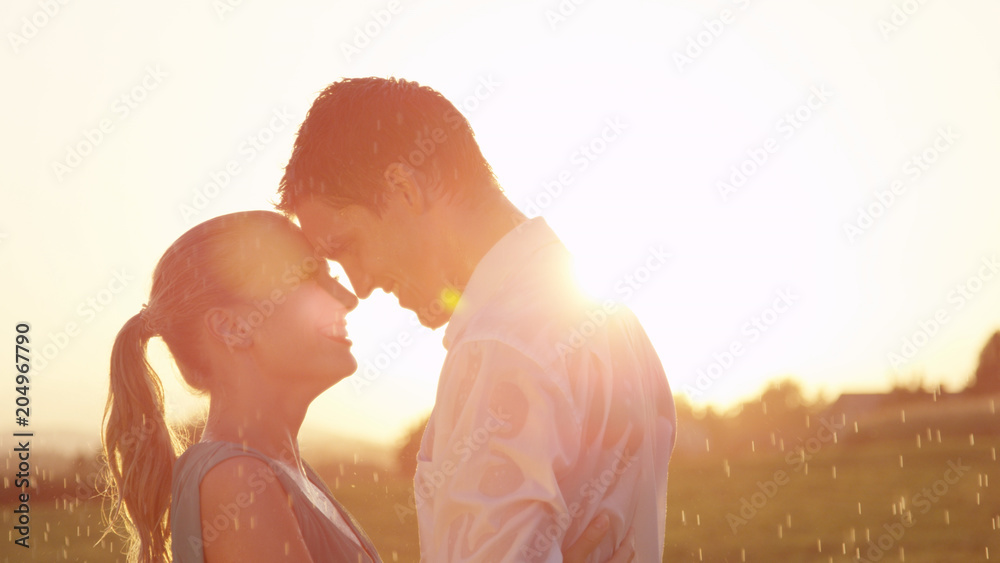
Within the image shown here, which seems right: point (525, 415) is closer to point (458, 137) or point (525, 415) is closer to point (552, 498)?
point (552, 498)

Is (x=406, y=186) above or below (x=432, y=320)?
above

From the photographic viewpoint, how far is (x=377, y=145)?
8.91 ft

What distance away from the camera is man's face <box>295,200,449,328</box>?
2.56 m

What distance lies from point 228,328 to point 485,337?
5.21 feet

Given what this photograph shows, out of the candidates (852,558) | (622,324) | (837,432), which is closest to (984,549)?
(852,558)

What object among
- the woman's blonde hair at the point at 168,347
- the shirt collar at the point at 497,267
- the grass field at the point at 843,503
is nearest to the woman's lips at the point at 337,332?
the woman's blonde hair at the point at 168,347

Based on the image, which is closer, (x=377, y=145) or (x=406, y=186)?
(x=406, y=186)

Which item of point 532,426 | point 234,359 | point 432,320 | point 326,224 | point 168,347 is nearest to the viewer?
point 532,426

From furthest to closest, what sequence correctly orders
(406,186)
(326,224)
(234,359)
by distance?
1. (234,359)
2. (326,224)
3. (406,186)

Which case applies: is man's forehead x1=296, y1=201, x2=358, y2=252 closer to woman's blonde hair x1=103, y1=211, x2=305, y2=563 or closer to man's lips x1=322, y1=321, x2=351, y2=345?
woman's blonde hair x1=103, y1=211, x2=305, y2=563

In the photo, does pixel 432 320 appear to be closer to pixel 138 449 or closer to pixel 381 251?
pixel 381 251

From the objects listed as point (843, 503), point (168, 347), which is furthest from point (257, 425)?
point (843, 503)

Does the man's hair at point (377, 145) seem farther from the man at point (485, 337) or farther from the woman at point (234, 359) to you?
the woman at point (234, 359)

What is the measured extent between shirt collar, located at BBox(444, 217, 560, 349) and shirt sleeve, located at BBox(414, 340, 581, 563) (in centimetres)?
27
